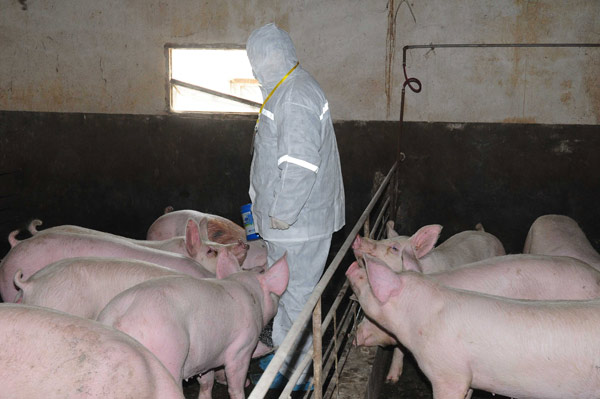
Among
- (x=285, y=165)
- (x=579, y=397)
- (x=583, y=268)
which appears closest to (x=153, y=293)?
(x=285, y=165)

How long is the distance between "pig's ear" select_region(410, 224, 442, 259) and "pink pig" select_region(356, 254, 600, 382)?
1.31 feet

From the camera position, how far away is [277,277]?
3.29 metres

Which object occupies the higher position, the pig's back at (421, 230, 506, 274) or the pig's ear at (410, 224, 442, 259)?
A: the pig's ear at (410, 224, 442, 259)

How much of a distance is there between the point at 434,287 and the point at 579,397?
0.72 m

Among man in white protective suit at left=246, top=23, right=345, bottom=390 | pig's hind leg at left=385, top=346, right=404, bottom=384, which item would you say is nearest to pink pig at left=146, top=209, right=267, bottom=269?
man in white protective suit at left=246, top=23, right=345, bottom=390

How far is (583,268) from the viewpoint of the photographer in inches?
129

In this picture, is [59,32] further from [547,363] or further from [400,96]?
[547,363]

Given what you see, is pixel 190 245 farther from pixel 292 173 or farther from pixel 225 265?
pixel 292 173

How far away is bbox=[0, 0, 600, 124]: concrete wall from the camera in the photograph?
5.68 meters

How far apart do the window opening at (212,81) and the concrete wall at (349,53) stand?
0.13 meters

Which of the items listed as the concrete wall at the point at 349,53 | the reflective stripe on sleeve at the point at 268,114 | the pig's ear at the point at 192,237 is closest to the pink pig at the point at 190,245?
the pig's ear at the point at 192,237

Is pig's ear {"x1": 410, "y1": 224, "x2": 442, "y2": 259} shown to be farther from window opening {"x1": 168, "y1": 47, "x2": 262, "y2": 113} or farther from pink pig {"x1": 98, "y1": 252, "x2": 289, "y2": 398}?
window opening {"x1": 168, "y1": 47, "x2": 262, "y2": 113}

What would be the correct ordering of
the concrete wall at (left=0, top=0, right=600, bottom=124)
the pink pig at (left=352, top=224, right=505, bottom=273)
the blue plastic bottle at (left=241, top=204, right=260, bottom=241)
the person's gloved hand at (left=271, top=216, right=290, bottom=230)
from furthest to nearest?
the concrete wall at (left=0, top=0, right=600, bottom=124) < the blue plastic bottle at (left=241, top=204, right=260, bottom=241) < the pink pig at (left=352, top=224, right=505, bottom=273) < the person's gloved hand at (left=271, top=216, right=290, bottom=230)

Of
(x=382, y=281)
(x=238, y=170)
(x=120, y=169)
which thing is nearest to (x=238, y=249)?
(x=382, y=281)
